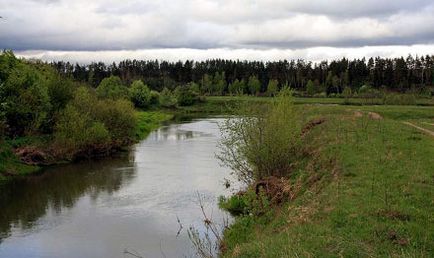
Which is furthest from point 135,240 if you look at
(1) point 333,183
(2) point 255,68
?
(2) point 255,68

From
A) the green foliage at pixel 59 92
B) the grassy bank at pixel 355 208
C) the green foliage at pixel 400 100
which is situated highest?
the green foliage at pixel 59 92

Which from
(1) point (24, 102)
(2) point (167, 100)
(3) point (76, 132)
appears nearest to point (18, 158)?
(3) point (76, 132)

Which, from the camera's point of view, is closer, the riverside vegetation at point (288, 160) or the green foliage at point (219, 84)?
the riverside vegetation at point (288, 160)

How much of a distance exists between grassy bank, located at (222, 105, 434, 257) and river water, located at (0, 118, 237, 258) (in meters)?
5.71

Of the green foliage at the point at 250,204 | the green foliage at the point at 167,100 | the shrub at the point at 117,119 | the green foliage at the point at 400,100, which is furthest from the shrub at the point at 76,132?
the green foliage at the point at 167,100

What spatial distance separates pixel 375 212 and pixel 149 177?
89.6 ft

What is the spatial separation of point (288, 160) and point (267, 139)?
76.7 inches

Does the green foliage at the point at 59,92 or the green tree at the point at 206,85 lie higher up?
the green foliage at the point at 59,92

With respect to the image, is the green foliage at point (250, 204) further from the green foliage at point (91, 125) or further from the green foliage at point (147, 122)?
the green foliage at point (147, 122)

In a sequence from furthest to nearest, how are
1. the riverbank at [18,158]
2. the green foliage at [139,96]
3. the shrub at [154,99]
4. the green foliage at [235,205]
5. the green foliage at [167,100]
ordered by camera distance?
the green foliage at [167,100], the shrub at [154,99], the green foliage at [139,96], the riverbank at [18,158], the green foliage at [235,205]

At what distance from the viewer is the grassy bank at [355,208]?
1344cm

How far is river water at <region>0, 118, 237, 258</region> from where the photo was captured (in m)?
24.8

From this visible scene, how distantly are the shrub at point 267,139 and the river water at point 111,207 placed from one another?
11.1 feet

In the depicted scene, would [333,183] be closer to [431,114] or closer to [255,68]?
[431,114]
